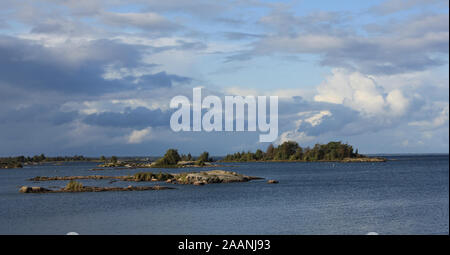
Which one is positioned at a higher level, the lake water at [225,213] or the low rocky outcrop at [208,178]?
the low rocky outcrop at [208,178]

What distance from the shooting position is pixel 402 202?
234 feet

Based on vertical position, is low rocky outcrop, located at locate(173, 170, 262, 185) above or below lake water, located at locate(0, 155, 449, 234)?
above

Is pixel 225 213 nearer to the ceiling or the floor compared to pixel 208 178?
nearer to the floor

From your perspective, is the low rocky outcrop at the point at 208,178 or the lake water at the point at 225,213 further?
the low rocky outcrop at the point at 208,178

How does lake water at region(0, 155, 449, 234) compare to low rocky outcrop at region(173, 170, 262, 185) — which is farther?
low rocky outcrop at region(173, 170, 262, 185)

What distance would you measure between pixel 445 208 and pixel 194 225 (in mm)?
39776

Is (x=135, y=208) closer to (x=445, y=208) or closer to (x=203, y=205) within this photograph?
(x=203, y=205)

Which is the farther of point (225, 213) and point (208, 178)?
point (208, 178)
